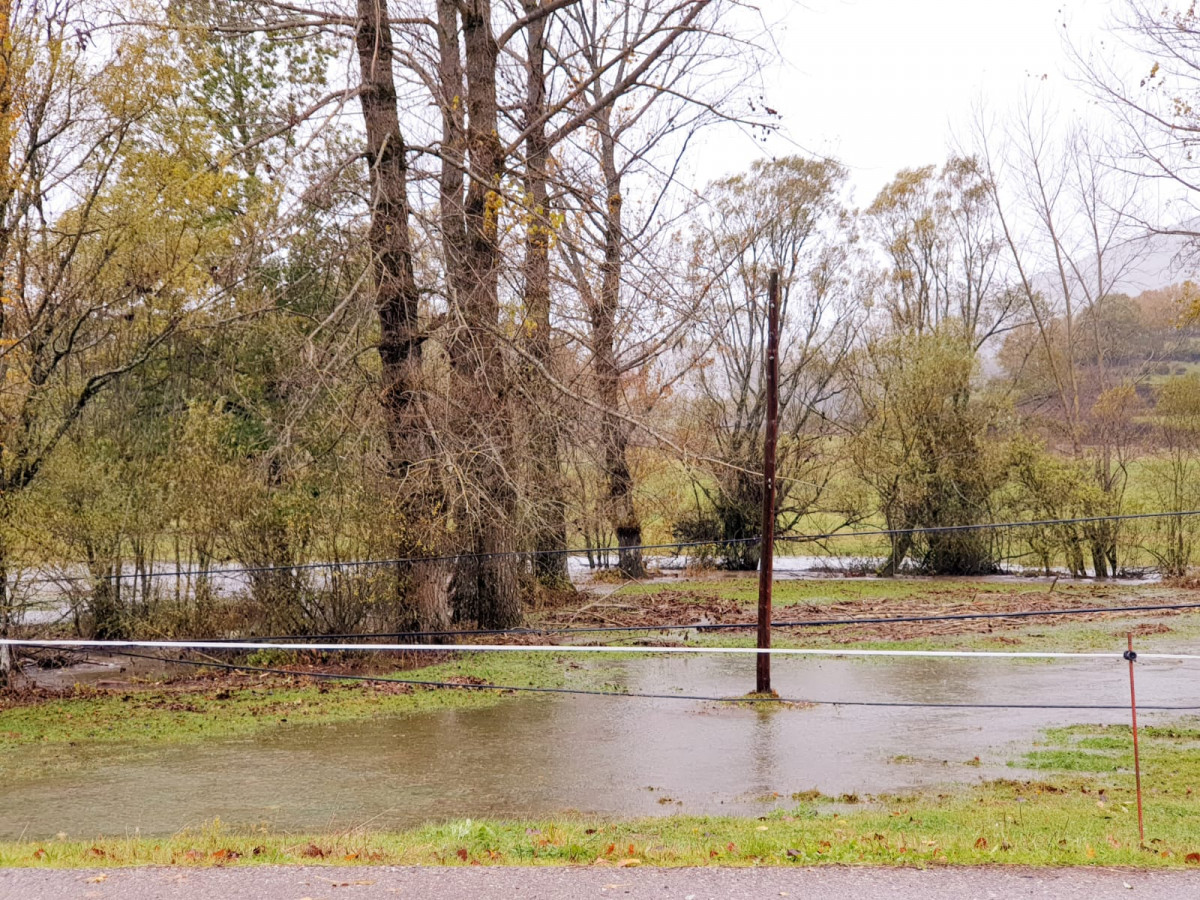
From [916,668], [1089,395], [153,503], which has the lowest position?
[916,668]

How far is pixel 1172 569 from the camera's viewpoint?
27578mm

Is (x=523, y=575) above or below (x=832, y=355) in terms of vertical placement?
below

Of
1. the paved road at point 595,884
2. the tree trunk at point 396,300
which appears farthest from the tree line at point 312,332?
the paved road at point 595,884

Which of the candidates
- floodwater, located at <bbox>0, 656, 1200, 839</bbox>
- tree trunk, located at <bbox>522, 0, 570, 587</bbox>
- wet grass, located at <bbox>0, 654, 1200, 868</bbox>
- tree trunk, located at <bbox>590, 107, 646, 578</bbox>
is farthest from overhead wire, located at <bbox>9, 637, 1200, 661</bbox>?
tree trunk, located at <bbox>590, 107, 646, 578</bbox>

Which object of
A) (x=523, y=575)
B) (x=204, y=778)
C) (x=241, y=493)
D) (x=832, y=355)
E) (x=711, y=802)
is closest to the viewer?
(x=711, y=802)

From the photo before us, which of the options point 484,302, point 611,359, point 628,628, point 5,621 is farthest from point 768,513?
point 5,621

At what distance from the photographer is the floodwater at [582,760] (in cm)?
943

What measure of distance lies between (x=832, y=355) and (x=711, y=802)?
24.5 m

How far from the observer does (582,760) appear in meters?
11.4

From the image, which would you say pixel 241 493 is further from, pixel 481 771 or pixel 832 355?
pixel 832 355

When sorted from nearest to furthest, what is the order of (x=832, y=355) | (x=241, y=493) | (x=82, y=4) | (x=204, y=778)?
(x=204, y=778) < (x=82, y=4) < (x=241, y=493) < (x=832, y=355)

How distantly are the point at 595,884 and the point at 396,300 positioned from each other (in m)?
12.6

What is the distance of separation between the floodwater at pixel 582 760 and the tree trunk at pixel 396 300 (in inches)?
136

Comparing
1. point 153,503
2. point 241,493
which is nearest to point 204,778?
point 241,493
